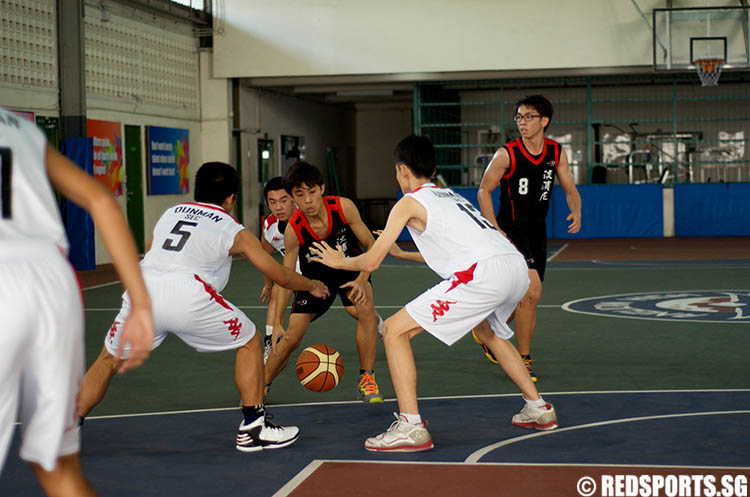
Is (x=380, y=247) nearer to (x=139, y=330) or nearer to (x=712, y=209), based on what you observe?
(x=139, y=330)

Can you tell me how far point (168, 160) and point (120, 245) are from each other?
1823cm

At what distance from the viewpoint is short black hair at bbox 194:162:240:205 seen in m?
5.22

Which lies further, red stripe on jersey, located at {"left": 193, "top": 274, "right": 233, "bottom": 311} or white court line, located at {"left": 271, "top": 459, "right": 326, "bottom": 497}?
red stripe on jersey, located at {"left": 193, "top": 274, "right": 233, "bottom": 311}

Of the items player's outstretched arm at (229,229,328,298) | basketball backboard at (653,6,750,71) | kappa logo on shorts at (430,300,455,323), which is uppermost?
basketball backboard at (653,6,750,71)

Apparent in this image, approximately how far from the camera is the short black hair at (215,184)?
5219 millimetres

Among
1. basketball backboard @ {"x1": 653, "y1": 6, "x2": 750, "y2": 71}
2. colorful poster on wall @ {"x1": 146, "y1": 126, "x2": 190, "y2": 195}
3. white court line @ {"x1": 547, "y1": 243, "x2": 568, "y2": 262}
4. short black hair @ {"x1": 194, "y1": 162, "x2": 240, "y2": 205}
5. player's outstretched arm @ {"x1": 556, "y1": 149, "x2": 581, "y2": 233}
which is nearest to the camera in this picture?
short black hair @ {"x1": 194, "y1": 162, "x2": 240, "y2": 205}

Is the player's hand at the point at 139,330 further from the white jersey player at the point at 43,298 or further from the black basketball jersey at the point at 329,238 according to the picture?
the black basketball jersey at the point at 329,238

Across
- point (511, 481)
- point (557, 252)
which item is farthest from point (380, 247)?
point (557, 252)

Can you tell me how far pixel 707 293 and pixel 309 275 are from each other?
675cm

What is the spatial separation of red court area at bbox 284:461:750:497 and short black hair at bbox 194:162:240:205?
4.95 ft

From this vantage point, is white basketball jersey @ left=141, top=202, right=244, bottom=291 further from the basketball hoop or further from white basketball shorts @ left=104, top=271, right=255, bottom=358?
the basketball hoop

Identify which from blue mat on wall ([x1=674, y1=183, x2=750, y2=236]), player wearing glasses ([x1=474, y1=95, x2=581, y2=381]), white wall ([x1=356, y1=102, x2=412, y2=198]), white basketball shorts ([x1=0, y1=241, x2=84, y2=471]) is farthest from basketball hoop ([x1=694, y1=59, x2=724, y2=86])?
white basketball shorts ([x1=0, y1=241, x2=84, y2=471])

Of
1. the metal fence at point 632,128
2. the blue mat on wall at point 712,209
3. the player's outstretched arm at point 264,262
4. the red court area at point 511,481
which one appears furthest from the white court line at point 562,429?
the metal fence at point 632,128

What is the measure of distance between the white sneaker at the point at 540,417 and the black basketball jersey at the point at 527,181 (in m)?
2.18
